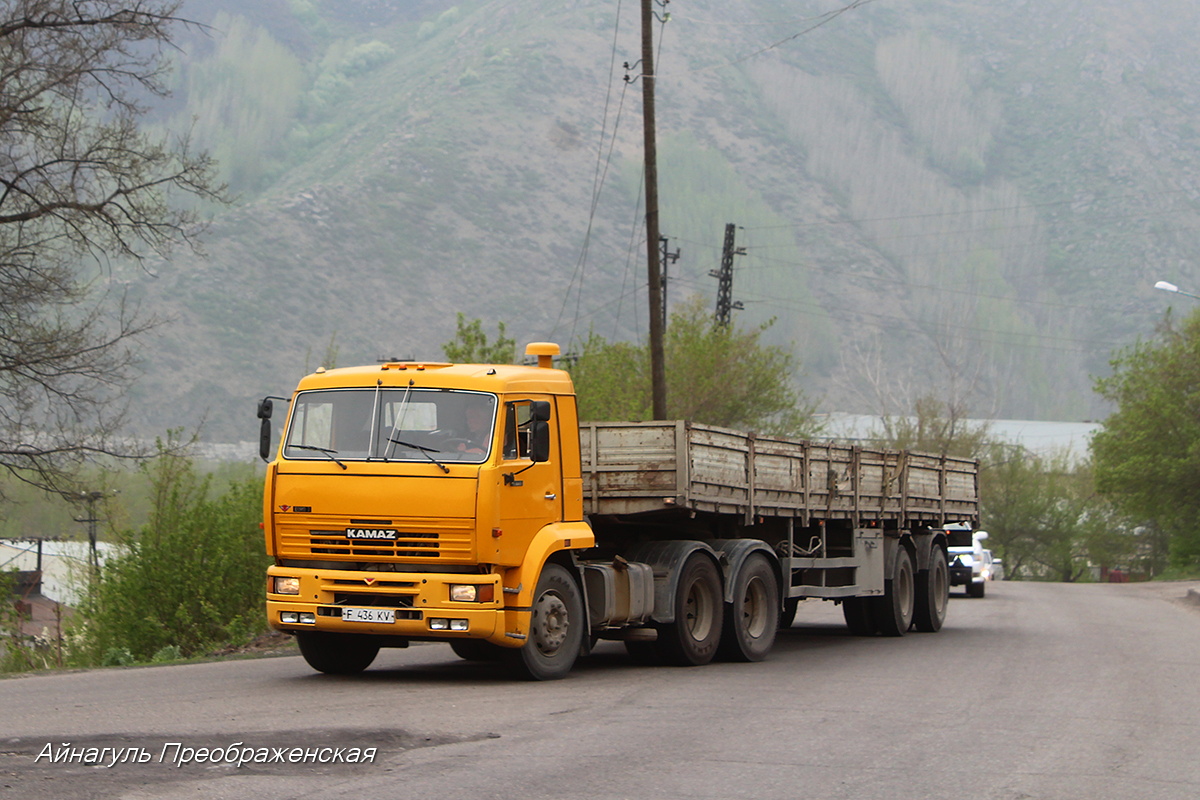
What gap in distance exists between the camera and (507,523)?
11.5 metres

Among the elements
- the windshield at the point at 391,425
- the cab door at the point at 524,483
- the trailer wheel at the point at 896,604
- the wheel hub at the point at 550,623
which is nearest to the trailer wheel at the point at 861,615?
the trailer wheel at the point at 896,604

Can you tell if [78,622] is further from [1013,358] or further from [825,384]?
[1013,358]

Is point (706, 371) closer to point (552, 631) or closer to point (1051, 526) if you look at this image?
point (1051, 526)

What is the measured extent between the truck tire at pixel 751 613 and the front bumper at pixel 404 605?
3541 mm

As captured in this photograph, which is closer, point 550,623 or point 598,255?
point 550,623

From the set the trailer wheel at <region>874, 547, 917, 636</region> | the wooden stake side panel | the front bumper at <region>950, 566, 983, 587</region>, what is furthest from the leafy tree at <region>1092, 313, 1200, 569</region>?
the wooden stake side panel

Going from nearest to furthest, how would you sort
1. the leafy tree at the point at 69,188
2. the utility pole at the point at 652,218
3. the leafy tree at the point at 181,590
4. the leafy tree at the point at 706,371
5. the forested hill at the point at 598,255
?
the leafy tree at the point at 181,590 < the leafy tree at the point at 69,188 < the utility pole at the point at 652,218 < the leafy tree at the point at 706,371 < the forested hill at the point at 598,255

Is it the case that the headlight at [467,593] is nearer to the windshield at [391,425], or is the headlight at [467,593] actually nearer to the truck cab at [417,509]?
the truck cab at [417,509]

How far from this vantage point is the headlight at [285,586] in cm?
1154

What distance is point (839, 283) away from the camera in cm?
17238

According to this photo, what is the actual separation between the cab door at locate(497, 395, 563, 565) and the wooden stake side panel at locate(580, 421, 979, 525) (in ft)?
3.88

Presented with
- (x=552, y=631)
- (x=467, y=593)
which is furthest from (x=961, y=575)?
(x=467, y=593)

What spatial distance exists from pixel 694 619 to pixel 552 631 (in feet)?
7.96

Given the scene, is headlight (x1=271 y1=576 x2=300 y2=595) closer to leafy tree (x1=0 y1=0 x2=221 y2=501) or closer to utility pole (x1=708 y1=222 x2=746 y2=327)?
leafy tree (x1=0 y1=0 x2=221 y2=501)
